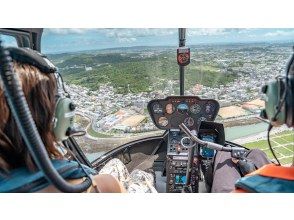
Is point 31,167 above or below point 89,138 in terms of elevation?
above

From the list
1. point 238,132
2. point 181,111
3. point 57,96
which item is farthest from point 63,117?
point 181,111

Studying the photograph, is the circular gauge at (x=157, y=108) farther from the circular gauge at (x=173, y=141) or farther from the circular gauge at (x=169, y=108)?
the circular gauge at (x=173, y=141)

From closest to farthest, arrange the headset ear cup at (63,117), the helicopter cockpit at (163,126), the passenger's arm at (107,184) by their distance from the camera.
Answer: the headset ear cup at (63,117) → the passenger's arm at (107,184) → the helicopter cockpit at (163,126)

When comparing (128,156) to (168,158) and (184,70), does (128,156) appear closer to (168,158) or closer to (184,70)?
(168,158)

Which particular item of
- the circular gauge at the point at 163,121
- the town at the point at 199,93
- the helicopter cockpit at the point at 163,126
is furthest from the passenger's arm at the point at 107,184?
the circular gauge at the point at 163,121

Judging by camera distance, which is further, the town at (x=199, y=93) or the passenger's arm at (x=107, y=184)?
the town at (x=199, y=93)
